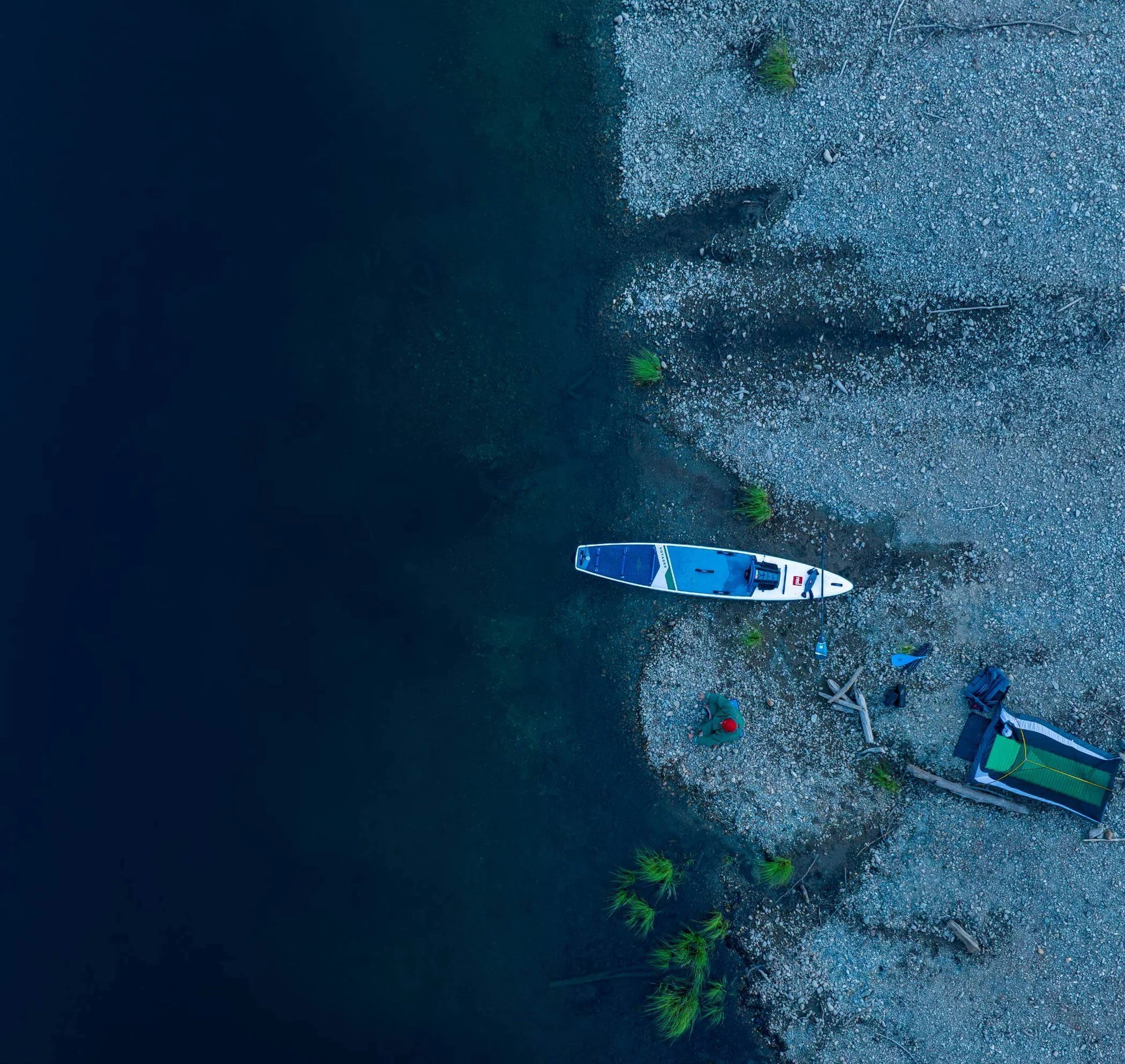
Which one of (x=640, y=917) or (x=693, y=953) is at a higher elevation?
(x=640, y=917)

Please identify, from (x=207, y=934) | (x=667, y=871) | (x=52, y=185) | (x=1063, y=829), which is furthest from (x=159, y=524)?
(x=1063, y=829)

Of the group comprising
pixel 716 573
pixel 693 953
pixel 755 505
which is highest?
pixel 755 505

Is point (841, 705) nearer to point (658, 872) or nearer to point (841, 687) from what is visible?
point (841, 687)

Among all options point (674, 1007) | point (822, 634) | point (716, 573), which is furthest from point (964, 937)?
point (716, 573)

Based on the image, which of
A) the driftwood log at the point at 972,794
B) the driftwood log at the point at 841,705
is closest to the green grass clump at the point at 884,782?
the driftwood log at the point at 972,794

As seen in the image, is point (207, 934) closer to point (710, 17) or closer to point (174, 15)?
point (174, 15)

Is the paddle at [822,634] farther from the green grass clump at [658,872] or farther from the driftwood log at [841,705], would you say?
the green grass clump at [658,872]

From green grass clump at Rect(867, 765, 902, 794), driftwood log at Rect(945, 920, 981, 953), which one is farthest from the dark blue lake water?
driftwood log at Rect(945, 920, 981, 953)
